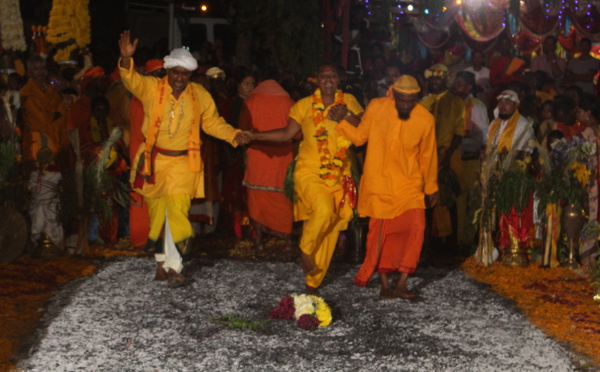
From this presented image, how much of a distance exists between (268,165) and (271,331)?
397 centimetres

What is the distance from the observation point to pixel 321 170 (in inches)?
343

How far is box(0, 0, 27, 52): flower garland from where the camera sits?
654 inches

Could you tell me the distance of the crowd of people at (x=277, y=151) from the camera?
8.55 meters

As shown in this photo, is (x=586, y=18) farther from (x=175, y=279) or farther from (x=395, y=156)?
(x=175, y=279)

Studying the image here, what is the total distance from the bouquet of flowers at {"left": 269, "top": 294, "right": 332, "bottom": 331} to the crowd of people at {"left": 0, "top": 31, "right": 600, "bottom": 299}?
1042 mm

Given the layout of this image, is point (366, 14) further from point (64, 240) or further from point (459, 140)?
point (64, 240)

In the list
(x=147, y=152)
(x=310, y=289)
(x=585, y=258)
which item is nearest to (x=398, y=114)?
(x=310, y=289)

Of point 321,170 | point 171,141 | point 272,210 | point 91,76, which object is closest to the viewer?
point 321,170

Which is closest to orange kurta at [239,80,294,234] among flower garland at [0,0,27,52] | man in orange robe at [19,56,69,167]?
man in orange robe at [19,56,69,167]

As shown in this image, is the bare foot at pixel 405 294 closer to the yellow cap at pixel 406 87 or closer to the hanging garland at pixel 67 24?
the yellow cap at pixel 406 87

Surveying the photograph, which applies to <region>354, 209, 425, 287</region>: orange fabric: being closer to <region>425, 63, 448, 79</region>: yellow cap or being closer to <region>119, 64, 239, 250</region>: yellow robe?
<region>119, 64, 239, 250</region>: yellow robe

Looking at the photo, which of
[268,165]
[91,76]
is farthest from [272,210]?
[91,76]

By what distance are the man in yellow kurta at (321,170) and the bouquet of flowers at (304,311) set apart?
3.30ft

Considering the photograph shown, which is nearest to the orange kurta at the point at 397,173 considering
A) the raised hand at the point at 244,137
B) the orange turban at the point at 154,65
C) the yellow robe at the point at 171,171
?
the raised hand at the point at 244,137
